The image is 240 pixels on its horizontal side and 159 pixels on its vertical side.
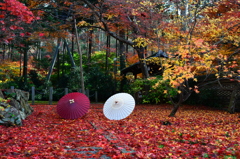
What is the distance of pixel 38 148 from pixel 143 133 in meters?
2.47

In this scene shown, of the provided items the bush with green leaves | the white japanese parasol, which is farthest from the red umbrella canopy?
the bush with green leaves

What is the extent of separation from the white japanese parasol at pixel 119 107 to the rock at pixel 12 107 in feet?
9.03

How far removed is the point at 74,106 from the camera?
804cm

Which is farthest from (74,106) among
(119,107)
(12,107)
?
(12,107)

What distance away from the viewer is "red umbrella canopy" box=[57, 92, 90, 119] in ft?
26.2

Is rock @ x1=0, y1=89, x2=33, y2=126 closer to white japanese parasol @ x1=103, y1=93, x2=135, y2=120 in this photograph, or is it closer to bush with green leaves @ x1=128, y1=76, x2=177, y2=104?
white japanese parasol @ x1=103, y1=93, x2=135, y2=120

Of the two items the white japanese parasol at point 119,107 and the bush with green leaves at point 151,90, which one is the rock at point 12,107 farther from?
the bush with green leaves at point 151,90

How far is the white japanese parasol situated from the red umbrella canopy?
2.70 feet

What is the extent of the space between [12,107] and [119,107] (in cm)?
320

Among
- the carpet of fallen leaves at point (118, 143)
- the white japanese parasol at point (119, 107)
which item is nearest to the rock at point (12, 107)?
the carpet of fallen leaves at point (118, 143)

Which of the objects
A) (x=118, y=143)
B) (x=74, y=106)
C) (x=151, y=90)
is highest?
(x=151, y=90)

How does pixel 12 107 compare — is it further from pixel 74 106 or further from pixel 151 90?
pixel 151 90

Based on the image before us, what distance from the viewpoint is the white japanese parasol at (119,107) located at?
24.7 ft

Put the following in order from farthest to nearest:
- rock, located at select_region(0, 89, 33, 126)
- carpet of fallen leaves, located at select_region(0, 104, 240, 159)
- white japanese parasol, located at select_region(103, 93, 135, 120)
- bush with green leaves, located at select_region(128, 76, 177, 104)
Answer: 1. bush with green leaves, located at select_region(128, 76, 177, 104)
2. white japanese parasol, located at select_region(103, 93, 135, 120)
3. rock, located at select_region(0, 89, 33, 126)
4. carpet of fallen leaves, located at select_region(0, 104, 240, 159)
